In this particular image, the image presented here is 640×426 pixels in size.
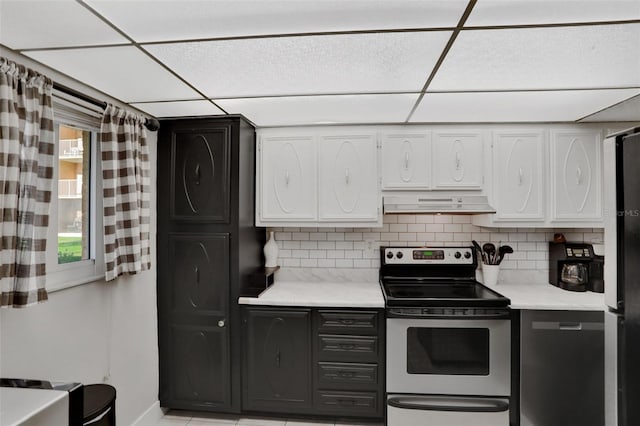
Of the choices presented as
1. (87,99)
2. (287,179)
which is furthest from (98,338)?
(287,179)

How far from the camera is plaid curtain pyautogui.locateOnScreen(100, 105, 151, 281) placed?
7.13 feet

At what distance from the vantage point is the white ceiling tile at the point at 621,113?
2.38 meters

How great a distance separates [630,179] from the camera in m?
1.13

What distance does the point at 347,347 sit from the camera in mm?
2598

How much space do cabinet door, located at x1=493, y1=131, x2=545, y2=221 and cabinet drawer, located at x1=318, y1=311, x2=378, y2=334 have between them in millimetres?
1297

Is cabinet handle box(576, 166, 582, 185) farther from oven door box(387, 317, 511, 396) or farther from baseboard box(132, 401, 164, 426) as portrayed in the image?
baseboard box(132, 401, 164, 426)

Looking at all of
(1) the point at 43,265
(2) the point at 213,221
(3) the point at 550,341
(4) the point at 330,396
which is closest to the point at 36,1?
(1) the point at 43,265

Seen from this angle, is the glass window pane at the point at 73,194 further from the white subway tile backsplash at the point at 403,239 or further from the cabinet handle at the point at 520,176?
the cabinet handle at the point at 520,176

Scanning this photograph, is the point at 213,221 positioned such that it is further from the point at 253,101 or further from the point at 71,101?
the point at 71,101

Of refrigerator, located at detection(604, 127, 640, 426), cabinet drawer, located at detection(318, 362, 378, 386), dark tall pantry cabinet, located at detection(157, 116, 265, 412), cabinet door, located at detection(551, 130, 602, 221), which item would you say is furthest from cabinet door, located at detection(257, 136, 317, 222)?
refrigerator, located at detection(604, 127, 640, 426)

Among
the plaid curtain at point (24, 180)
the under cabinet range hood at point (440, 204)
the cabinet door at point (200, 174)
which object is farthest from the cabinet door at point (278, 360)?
the plaid curtain at point (24, 180)

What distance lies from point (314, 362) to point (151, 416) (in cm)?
127

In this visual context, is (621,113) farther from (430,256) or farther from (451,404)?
(451,404)

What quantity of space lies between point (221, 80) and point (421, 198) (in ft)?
5.61
